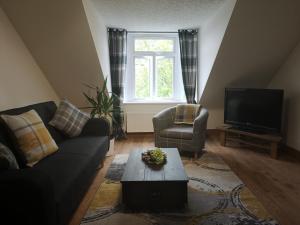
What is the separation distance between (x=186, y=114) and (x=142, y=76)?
144cm

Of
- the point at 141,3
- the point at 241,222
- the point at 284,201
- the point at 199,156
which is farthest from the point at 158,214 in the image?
the point at 141,3

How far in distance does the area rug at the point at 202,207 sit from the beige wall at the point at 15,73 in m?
1.52

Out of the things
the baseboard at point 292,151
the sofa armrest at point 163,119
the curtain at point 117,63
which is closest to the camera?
the baseboard at point 292,151

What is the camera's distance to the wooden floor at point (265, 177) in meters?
2.13

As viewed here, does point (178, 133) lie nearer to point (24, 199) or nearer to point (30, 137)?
point (30, 137)

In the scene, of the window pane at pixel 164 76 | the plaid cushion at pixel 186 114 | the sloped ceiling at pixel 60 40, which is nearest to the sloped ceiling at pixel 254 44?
the plaid cushion at pixel 186 114

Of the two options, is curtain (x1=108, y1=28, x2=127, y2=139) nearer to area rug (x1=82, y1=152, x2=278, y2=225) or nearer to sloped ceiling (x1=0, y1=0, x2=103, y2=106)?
sloped ceiling (x1=0, y1=0, x2=103, y2=106)

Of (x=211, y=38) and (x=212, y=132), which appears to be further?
(x=212, y=132)

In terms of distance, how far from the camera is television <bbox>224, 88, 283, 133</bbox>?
3488 millimetres

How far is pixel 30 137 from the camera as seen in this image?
213 centimetres

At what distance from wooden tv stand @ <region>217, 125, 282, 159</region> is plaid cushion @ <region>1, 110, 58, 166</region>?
9.32ft

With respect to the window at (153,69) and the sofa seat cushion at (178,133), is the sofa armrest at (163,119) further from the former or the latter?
the window at (153,69)

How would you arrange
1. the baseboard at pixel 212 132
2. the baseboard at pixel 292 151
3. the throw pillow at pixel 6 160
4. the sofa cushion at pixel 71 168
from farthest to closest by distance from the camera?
the baseboard at pixel 212 132 → the baseboard at pixel 292 151 → the sofa cushion at pixel 71 168 → the throw pillow at pixel 6 160

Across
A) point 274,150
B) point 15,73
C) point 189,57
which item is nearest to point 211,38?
point 189,57
